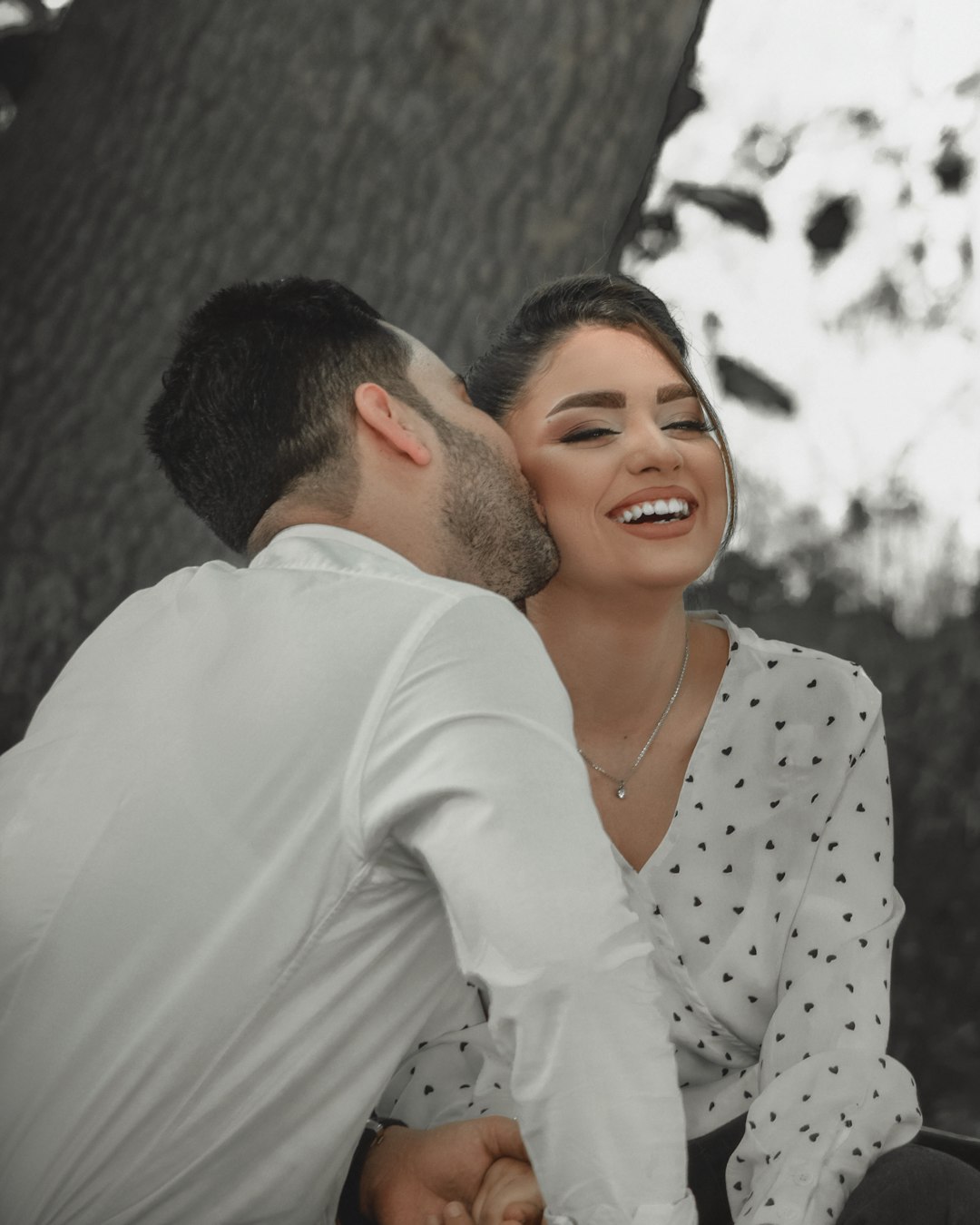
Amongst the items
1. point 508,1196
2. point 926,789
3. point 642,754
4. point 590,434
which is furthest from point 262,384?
point 926,789

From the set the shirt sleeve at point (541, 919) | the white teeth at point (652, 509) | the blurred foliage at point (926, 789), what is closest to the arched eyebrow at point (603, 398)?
the white teeth at point (652, 509)

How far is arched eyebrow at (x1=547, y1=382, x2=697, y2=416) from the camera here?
149 cm

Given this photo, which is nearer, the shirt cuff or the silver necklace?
the shirt cuff

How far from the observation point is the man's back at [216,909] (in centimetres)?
87

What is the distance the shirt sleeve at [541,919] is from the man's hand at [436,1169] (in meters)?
0.20

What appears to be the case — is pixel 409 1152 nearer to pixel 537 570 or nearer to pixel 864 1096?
pixel 864 1096

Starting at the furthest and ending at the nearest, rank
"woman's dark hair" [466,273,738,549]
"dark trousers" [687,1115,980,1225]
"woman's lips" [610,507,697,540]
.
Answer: "woman's dark hair" [466,273,738,549] < "woman's lips" [610,507,697,540] < "dark trousers" [687,1115,980,1225]

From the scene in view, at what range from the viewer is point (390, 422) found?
118cm

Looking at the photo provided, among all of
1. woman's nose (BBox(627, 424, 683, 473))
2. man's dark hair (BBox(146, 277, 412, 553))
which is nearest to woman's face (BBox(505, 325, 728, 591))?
woman's nose (BBox(627, 424, 683, 473))

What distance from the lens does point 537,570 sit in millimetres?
1342

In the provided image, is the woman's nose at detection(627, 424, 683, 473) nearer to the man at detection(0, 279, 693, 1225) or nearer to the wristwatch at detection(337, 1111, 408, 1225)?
the man at detection(0, 279, 693, 1225)

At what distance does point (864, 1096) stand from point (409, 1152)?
42 cm

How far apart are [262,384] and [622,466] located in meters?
0.42

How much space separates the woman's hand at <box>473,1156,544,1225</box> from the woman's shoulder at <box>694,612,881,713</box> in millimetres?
675
